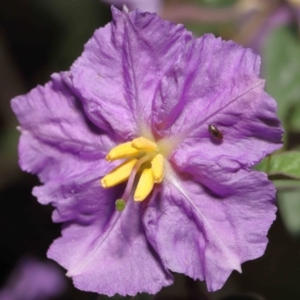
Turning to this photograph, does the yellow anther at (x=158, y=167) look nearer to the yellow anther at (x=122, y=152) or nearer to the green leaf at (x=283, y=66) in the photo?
the yellow anther at (x=122, y=152)

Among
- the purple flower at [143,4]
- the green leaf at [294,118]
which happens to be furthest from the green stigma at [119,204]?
the purple flower at [143,4]

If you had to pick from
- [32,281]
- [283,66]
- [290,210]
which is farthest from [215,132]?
[32,281]

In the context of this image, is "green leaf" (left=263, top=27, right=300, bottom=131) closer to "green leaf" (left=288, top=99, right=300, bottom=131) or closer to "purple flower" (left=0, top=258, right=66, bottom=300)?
"green leaf" (left=288, top=99, right=300, bottom=131)

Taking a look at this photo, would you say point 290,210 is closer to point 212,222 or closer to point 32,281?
point 212,222

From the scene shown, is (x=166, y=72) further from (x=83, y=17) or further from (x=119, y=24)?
(x=83, y=17)

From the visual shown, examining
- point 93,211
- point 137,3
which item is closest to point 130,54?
point 93,211

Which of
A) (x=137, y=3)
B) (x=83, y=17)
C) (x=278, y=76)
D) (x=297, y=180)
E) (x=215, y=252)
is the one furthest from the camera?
(x=83, y=17)
